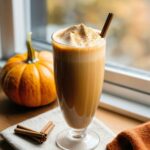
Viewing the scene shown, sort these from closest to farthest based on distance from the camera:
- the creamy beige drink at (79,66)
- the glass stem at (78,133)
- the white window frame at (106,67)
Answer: the creamy beige drink at (79,66)
the glass stem at (78,133)
the white window frame at (106,67)

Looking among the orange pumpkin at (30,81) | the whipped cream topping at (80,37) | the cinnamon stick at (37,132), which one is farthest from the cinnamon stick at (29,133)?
the whipped cream topping at (80,37)

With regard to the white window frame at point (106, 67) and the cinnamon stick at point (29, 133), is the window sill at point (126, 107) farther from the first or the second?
the cinnamon stick at point (29, 133)

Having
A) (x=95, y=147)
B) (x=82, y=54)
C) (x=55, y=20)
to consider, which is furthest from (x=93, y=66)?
(x=55, y=20)

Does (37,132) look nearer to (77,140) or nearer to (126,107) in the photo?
(77,140)

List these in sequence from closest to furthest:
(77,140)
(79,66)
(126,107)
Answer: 1. (79,66)
2. (77,140)
3. (126,107)

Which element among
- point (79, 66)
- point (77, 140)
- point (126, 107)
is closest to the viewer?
point (79, 66)

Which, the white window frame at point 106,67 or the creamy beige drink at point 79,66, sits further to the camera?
the white window frame at point 106,67

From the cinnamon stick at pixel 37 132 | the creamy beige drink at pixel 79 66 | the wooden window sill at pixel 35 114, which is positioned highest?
the creamy beige drink at pixel 79 66

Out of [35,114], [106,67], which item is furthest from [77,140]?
[106,67]
